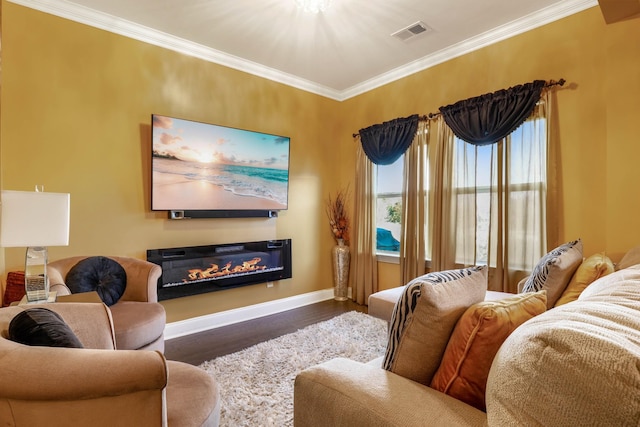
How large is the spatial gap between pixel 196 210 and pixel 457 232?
2731 mm

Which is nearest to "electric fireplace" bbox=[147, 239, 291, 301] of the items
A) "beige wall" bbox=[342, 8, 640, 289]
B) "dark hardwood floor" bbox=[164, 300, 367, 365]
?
"dark hardwood floor" bbox=[164, 300, 367, 365]

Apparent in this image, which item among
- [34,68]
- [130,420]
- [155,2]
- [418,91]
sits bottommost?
[130,420]

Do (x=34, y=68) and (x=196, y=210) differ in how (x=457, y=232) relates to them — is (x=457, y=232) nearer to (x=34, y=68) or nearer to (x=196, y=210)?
(x=196, y=210)

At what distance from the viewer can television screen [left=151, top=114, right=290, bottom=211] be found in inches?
124

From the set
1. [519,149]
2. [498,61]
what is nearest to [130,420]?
[519,149]

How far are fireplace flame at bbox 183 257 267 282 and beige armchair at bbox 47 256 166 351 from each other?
667 millimetres

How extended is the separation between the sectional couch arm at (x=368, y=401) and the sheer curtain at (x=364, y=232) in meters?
3.10

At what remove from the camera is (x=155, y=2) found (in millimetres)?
2719

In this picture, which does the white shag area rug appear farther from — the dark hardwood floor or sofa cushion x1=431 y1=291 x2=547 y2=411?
sofa cushion x1=431 y1=291 x2=547 y2=411

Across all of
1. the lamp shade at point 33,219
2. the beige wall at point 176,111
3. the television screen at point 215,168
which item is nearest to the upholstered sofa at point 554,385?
the lamp shade at point 33,219

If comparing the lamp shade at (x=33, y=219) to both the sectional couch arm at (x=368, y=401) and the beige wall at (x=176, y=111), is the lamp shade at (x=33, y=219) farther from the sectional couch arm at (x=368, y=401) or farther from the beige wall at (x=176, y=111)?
the sectional couch arm at (x=368, y=401)

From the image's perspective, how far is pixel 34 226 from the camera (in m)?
1.77

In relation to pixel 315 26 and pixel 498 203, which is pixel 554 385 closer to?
pixel 498 203

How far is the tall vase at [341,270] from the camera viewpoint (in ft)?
14.9
